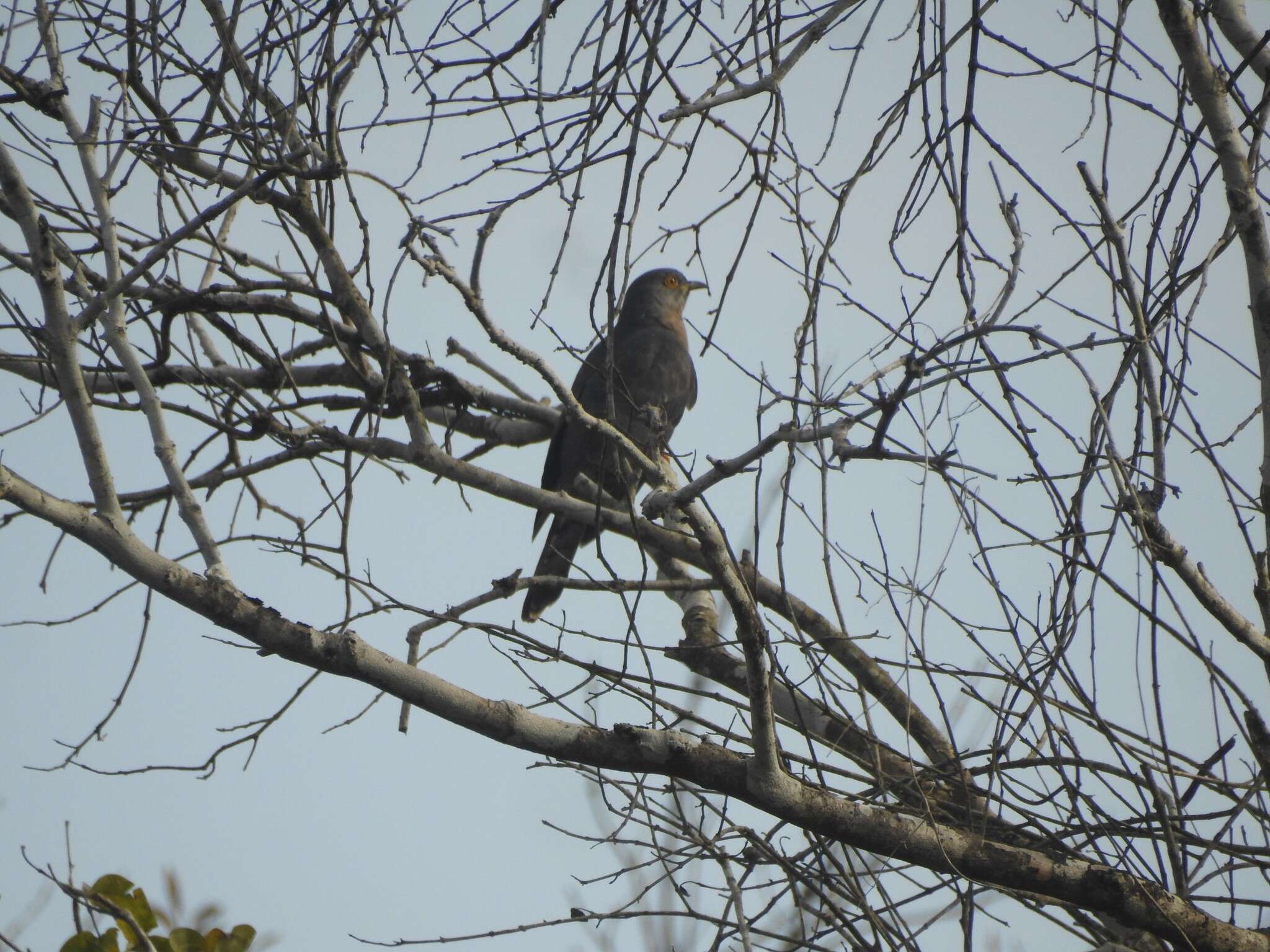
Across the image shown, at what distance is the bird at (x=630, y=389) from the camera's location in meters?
6.28

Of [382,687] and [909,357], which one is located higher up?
[909,357]

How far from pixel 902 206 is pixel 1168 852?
1.40 m

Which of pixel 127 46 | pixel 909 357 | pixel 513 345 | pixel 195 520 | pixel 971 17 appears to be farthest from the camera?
pixel 127 46

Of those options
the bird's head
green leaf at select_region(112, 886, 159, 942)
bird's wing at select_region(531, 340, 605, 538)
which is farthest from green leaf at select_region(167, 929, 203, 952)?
A: the bird's head

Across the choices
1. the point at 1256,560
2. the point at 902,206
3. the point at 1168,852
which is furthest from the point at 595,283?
the point at 1168,852

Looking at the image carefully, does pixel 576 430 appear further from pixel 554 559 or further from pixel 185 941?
pixel 185 941

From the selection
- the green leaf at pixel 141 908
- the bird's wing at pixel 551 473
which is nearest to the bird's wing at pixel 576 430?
the bird's wing at pixel 551 473

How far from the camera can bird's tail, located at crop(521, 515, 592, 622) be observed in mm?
6145

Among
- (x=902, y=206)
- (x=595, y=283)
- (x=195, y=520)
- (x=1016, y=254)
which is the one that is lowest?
(x=195, y=520)

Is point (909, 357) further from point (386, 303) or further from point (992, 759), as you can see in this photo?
point (386, 303)

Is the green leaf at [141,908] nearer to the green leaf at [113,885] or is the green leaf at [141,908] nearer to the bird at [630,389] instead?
the green leaf at [113,885]

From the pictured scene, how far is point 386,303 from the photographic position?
3275 millimetres

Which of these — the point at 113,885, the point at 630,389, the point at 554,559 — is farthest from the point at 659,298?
the point at 113,885

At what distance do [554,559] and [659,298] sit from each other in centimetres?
231
